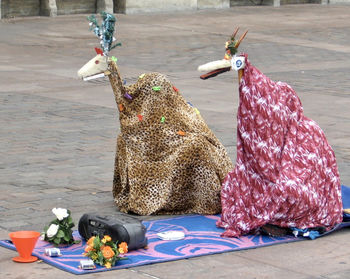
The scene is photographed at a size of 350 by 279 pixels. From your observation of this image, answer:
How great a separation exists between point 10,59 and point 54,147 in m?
7.14

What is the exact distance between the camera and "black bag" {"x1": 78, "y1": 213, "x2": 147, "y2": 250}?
5766 millimetres

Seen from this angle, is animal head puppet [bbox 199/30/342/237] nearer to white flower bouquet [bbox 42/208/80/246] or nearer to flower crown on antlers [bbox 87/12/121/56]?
flower crown on antlers [bbox 87/12/121/56]

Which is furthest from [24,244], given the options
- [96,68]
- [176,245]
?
[96,68]

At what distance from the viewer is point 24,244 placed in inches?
220

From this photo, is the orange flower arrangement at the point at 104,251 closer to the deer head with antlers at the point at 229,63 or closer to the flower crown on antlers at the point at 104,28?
the deer head with antlers at the point at 229,63

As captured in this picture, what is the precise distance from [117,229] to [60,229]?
0.43 metres

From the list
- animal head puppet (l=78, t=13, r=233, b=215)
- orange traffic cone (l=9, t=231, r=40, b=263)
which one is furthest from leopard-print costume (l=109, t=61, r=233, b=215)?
orange traffic cone (l=9, t=231, r=40, b=263)

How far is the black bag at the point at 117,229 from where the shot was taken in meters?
5.77

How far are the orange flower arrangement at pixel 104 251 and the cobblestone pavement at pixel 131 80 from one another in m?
0.11

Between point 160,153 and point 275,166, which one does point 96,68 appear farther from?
point 275,166

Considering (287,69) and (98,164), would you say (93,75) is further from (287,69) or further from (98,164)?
(287,69)

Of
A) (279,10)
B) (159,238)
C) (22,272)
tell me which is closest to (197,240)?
(159,238)

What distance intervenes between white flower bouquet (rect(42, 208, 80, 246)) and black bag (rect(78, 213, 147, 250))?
123 mm

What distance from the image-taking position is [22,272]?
17.8 ft
